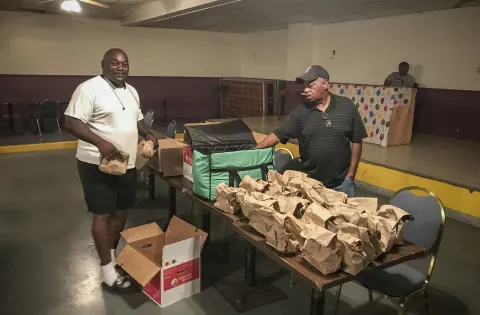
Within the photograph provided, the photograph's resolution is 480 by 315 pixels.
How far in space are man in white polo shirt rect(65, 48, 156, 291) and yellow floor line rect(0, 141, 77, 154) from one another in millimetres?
4914

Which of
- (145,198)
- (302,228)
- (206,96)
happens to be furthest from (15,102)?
(302,228)

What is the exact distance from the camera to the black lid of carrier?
2.39m

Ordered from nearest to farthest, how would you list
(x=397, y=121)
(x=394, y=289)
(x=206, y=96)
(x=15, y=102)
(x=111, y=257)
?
(x=394, y=289)
(x=111, y=257)
(x=397, y=121)
(x=15, y=102)
(x=206, y=96)

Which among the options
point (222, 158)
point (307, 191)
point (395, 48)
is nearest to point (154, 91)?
point (395, 48)

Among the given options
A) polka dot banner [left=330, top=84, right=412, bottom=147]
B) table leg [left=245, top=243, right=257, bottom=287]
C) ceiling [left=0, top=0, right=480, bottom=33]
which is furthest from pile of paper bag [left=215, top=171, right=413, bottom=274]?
ceiling [left=0, top=0, right=480, bottom=33]

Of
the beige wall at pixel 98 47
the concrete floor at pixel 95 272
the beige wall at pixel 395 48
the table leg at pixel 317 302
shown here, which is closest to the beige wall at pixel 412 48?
the beige wall at pixel 395 48

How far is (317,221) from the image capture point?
1691 millimetres

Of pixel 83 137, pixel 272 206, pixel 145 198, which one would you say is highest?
pixel 83 137

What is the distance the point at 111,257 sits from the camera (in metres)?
2.69

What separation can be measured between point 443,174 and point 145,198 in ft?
11.0

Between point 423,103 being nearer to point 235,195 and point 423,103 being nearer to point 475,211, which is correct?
point 475,211

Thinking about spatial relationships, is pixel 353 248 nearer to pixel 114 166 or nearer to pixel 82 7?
pixel 114 166

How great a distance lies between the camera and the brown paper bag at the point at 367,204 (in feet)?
5.95

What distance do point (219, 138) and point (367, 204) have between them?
101 cm
